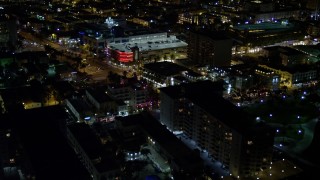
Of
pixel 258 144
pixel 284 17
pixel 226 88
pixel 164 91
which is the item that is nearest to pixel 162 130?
pixel 164 91

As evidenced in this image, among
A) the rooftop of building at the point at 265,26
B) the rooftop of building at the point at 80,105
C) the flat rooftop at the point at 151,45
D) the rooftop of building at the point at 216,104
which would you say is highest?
the rooftop of building at the point at 216,104

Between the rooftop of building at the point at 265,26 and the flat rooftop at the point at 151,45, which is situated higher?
the flat rooftop at the point at 151,45

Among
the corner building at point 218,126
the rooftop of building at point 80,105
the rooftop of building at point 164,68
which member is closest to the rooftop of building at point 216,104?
the corner building at point 218,126

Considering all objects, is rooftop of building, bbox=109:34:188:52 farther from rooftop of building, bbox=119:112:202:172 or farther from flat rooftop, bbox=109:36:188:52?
rooftop of building, bbox=119:112:202:172

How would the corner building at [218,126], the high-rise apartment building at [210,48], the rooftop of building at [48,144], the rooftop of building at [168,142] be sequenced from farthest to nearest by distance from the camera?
the high-rise apartment building at [210,48] → the rooftop of building at [168,142] → the corner building at [218,126] → the rooftop of building at [48,144]

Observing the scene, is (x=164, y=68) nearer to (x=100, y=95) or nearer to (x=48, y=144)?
(x=100, y=95)

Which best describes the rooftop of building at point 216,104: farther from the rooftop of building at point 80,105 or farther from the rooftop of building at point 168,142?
the rooftop of building at point 80,105

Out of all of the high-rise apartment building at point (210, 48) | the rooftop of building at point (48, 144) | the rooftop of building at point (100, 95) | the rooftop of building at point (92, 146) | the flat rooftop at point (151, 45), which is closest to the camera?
the rooftop of building at point (48, 144)

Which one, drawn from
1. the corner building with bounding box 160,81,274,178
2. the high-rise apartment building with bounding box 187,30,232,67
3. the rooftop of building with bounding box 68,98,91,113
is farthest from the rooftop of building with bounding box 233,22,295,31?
the rooftop of building with bounding box 68,98,91,113

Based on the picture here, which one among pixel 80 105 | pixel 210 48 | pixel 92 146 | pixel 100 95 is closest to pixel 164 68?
pixel 210 48
